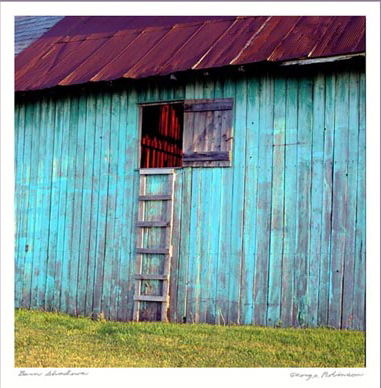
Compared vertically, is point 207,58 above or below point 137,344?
above

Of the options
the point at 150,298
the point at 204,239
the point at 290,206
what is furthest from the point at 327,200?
the point at 150,298

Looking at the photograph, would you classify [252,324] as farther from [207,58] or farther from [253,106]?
[207,58]

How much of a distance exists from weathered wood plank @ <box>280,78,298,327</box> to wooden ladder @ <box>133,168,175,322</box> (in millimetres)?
1918

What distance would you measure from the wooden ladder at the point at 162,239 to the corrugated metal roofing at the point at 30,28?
4.49 m

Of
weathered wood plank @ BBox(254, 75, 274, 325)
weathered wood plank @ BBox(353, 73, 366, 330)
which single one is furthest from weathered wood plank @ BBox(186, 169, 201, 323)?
weathered wood plank @ BBox(353, 73, 366, 330)

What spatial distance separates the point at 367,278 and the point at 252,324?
6.54 ft

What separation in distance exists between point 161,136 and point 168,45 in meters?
2.76

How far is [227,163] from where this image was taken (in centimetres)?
1308

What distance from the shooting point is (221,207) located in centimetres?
1309

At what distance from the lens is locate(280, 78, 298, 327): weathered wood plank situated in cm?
1241

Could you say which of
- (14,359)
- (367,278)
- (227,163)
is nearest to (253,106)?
(227,163)
